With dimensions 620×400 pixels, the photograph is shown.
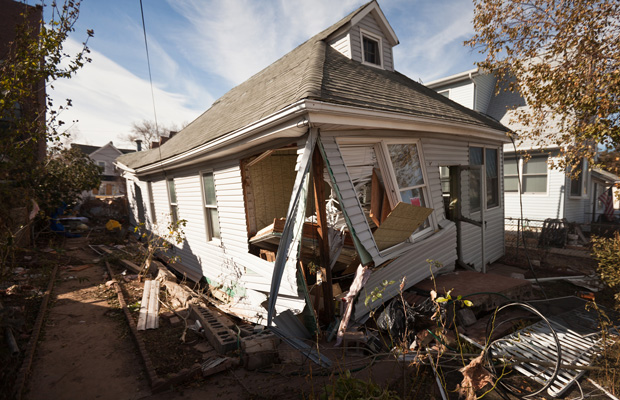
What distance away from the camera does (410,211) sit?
170 inches

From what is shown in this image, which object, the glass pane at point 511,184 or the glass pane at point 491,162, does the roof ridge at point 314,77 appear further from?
the glass pane at point 511,184

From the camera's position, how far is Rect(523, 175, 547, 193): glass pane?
12754 millimetres

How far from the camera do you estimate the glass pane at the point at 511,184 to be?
13.2 meters

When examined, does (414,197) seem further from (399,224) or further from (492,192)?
(492,192)

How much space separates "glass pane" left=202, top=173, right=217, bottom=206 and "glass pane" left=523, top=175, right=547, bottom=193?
1371 centimetres

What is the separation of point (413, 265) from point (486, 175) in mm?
4508

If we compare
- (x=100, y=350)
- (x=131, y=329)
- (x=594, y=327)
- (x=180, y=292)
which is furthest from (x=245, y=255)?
(x=594, y=327)

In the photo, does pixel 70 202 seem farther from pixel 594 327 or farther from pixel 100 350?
pixel 594 327

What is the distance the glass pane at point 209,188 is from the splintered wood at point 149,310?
237 cm

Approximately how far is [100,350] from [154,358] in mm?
1092

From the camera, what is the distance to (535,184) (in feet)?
42.5

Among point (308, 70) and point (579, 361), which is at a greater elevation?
point (308, 70)

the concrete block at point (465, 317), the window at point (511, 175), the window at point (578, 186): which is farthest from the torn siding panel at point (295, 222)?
the window at point (578, 186)

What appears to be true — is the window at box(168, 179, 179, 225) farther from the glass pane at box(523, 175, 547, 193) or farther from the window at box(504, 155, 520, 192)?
the glass pane at box(523, 175, 547, 193)
